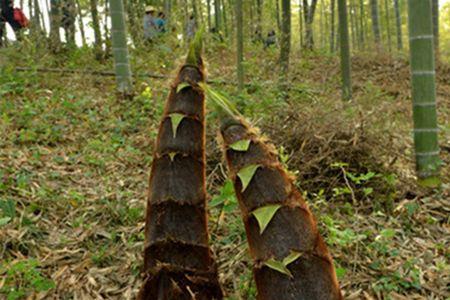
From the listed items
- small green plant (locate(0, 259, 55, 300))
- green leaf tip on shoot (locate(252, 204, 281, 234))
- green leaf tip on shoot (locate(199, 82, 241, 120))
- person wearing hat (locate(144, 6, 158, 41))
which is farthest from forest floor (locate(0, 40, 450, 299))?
person wearing hat (locate(144, 6, 158, 41))

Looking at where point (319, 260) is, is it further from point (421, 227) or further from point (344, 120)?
point (344, 120)

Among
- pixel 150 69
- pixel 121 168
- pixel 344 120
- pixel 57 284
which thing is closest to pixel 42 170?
pixel 121 168

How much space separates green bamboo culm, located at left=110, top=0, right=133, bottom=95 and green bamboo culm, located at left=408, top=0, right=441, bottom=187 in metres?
4.06

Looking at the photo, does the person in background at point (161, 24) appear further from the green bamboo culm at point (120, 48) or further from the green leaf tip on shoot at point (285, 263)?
the green leaf tip on shoot at point (285, 263)

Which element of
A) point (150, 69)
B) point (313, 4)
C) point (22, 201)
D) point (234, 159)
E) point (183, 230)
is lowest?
point (22, 201)

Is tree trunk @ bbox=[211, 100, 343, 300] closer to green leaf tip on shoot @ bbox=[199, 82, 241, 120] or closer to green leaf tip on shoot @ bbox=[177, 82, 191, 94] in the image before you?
green leaf tip on shoot @ bbox=[199, 82, 241, 120]

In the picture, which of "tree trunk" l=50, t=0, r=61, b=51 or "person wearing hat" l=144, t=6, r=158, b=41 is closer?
"tree trunk" l=50, t=0, r=61, b=51

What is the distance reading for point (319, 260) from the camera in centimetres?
87

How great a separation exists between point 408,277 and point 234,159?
5.13 feet

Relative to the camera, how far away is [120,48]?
20.0 ft

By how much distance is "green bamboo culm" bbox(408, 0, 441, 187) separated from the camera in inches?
119

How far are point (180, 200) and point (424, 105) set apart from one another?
251 centimetres

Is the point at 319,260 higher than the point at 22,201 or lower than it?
higher

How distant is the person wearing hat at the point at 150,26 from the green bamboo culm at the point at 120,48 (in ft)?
10.5
